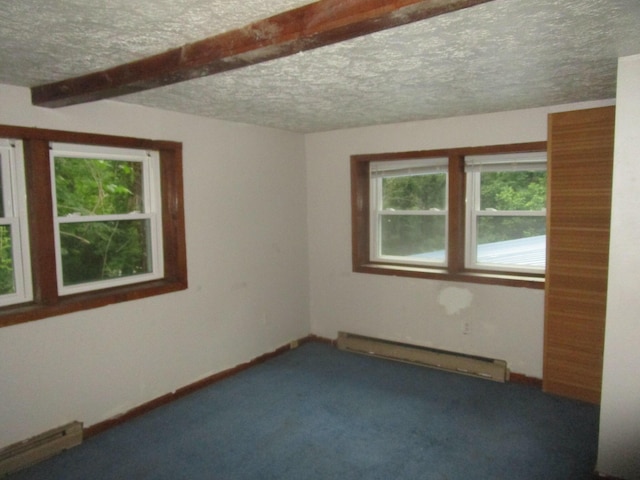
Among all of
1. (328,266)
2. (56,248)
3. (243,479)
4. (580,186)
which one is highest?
(580,186)

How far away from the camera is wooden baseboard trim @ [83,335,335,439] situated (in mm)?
2923

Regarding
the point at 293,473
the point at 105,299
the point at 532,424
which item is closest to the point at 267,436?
the point at 293,473

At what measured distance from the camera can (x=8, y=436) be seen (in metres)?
2.51

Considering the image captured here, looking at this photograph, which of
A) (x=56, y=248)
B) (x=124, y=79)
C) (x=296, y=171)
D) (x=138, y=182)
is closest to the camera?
(x=124, y=79)

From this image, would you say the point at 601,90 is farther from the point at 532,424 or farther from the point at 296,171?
the point at 296,171

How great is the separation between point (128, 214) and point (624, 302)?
10.4 ft

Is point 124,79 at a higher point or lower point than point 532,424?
higher

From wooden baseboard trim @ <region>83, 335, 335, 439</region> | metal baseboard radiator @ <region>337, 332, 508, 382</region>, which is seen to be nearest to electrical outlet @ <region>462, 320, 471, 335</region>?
metal baseboard radiator @ <region>337, 332, 508, 382</region>

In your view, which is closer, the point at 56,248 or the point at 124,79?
the point at 124,79

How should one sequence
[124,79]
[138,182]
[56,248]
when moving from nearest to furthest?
1. [124,79]
2. [56,248]
3. [138,182]

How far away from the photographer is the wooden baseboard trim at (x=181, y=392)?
9.59ft

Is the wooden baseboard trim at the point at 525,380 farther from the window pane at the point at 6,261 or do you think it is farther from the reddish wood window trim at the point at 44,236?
the window pane at the point at 6,261

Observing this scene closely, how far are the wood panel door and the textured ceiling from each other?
0.28 meters

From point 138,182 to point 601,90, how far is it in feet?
10.8
